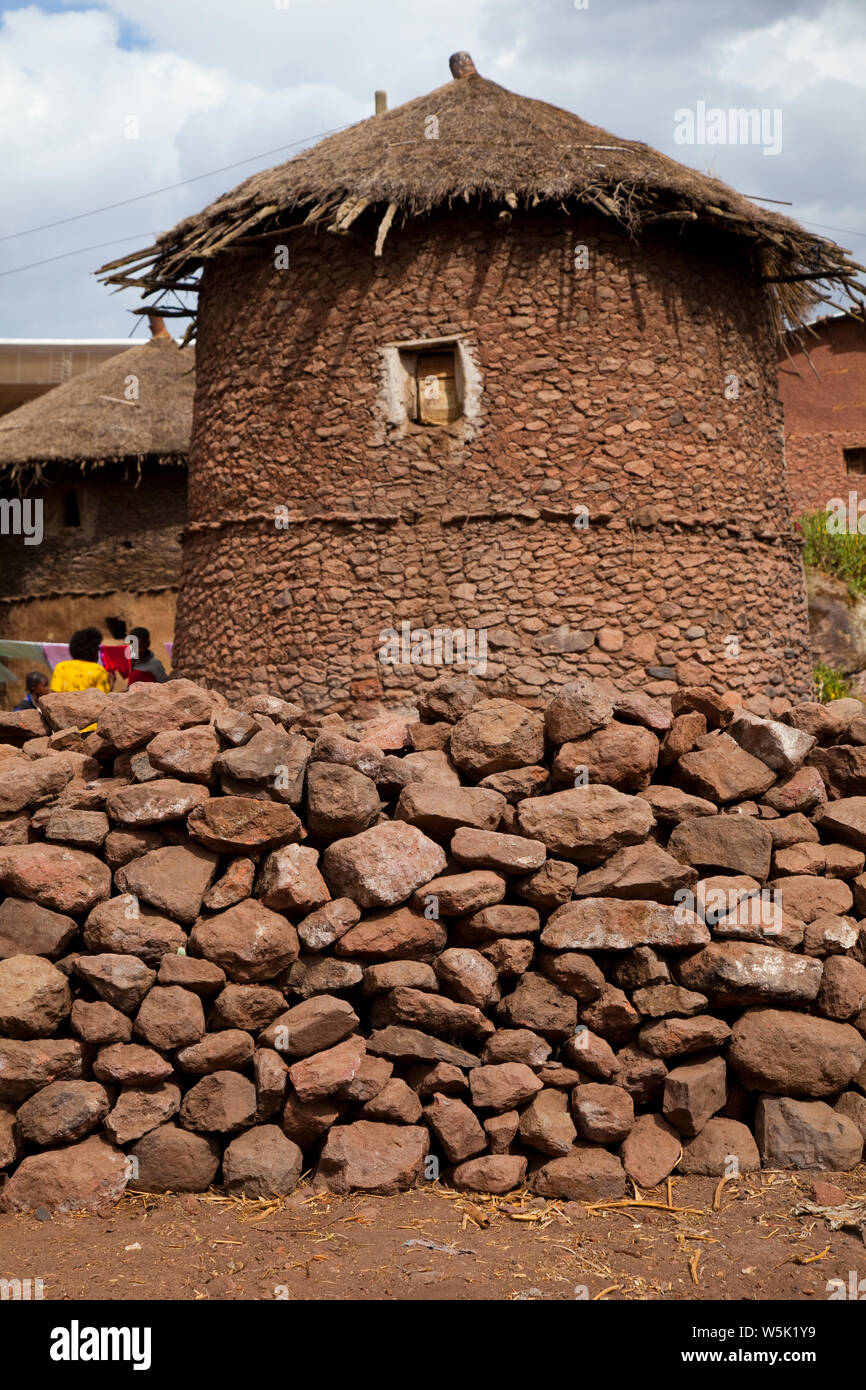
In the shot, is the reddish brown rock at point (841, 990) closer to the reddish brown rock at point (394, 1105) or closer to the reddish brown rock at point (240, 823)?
the reddish brown rock at point (394, 1105)

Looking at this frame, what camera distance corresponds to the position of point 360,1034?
15.3 ft

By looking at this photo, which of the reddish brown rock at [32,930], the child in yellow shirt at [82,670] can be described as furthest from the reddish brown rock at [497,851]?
the child in yellow shirt at [82,670]

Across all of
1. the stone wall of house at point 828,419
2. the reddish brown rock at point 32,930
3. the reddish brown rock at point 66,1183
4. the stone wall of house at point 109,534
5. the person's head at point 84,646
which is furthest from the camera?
the stone wall of house at point 109,534

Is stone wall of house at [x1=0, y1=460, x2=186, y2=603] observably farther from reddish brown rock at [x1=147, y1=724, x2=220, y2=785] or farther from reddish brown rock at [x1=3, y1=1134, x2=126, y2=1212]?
reddish brown rock at [x1=3, y1=1134, x2=126, y2=1212]

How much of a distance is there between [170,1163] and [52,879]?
1173mm

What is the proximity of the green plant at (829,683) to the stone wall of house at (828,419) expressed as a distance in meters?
3.81

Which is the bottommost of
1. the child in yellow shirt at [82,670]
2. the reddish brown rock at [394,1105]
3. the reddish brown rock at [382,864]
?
the reddish brown rock at [394,1105]

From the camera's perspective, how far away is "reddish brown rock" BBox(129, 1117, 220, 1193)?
4379 mm

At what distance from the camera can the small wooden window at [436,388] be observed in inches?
306

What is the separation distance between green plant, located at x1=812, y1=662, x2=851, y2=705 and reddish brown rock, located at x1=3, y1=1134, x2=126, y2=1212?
8.62 metres

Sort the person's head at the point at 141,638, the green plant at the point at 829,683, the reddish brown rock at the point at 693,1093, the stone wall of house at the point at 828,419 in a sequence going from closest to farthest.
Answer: the reddish brown rock at the point at 693,1093
the person's head at the point at 141,638
the green plant at the point at 829,683
the stone wall of house at the point at 828,419

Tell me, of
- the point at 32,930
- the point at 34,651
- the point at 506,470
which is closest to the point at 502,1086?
the point at 32,930

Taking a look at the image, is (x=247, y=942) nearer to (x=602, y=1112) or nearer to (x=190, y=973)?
(x=190, y=973)

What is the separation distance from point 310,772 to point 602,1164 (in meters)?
1.90
